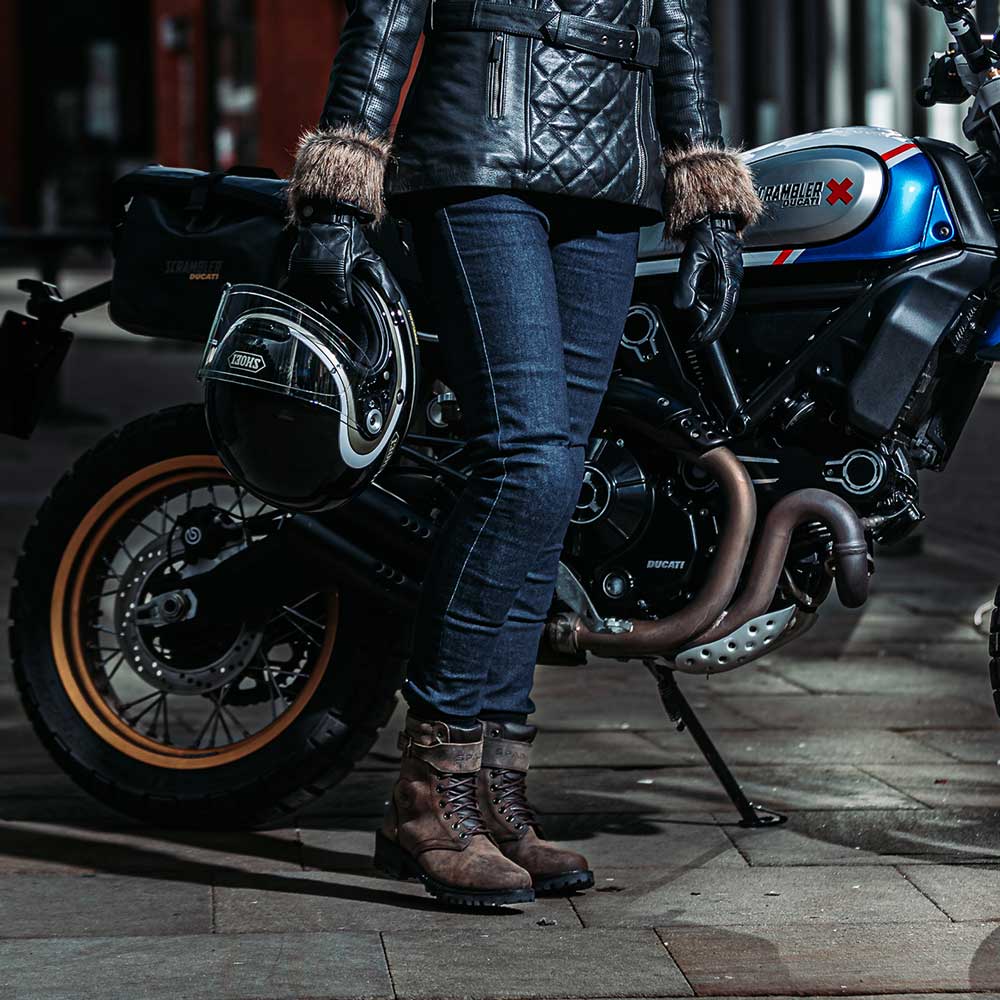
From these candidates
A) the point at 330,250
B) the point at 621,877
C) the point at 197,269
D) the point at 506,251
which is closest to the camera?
the point at 330,250

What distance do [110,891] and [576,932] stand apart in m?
0.75

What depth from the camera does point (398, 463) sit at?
3.72m

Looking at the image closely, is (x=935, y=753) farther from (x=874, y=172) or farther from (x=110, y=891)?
(x=110, y=891)

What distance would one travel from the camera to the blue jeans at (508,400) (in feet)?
10.6

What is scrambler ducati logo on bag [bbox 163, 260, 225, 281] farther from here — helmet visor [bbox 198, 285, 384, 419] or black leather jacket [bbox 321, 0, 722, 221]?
black leather jacket [bbox 321, 0, 722, 221]

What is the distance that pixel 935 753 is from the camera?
440 cm

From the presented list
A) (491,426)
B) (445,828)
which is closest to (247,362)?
(491,426)

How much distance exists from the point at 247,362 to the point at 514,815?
2.69 feet

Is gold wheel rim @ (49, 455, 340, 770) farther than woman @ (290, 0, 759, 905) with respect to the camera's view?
Yes

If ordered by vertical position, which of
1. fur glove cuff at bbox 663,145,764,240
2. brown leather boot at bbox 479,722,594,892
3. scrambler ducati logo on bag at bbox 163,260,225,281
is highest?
fur glove cuff at bbox 663,145,764,240

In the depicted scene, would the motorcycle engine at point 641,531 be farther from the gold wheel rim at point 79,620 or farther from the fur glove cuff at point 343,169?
the fur glove cuff at point 343,169

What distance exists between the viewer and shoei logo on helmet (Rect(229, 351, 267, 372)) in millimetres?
3262

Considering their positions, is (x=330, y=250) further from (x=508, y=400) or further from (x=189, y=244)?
(x=189, y=244)

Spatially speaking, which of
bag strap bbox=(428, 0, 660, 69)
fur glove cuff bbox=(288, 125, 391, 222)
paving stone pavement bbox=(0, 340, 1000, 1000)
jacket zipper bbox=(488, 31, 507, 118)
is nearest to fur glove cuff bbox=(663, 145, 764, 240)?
bag strap bbox=(428, 0, 660, 69)
